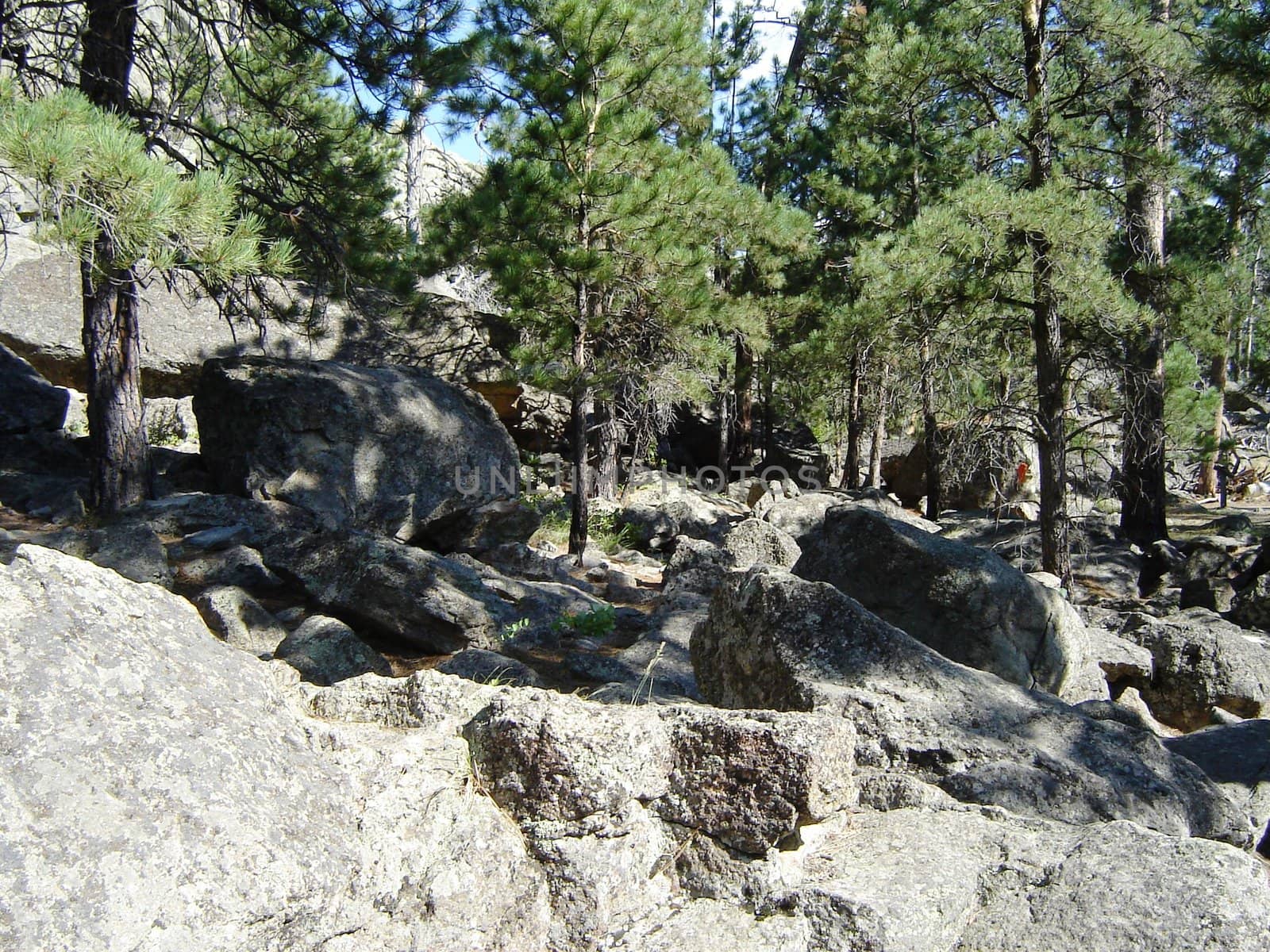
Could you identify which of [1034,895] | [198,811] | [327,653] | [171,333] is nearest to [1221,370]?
[171,333]

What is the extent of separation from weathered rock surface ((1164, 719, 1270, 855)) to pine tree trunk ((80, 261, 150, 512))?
7571 mm

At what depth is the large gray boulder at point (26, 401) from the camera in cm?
988

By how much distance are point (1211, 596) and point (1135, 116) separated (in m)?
5.80

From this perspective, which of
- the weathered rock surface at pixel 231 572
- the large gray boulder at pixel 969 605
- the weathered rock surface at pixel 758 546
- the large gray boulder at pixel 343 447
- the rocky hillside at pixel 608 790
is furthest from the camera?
the weathered rock surface at pixel 758 546

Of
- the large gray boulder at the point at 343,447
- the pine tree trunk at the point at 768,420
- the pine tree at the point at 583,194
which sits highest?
the pine tree at the point at 583,194

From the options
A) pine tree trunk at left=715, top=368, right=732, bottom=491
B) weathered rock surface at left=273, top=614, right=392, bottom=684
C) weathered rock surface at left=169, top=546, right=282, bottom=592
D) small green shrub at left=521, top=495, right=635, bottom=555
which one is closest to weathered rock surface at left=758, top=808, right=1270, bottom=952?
weathered rock surface at left=273, top=614, right=392, bottom=684

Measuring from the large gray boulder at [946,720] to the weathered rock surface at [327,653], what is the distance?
2185 millimetres

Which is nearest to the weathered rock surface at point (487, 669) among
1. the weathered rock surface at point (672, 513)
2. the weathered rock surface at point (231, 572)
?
the weathered rock surface at point (231, 572)

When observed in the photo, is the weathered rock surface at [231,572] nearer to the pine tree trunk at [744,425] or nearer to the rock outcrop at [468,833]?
the rock outcrop at [468,833]

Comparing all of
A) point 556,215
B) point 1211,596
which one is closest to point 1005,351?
point 1211,596

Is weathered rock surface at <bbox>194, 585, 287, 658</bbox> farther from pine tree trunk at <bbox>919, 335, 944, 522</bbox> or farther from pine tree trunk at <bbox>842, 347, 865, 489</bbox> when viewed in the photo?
pine tree trunk at <bbox>842, 347, 865, 489</bbox>

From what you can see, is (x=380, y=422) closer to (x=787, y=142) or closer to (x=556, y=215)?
(x=556, y=215)

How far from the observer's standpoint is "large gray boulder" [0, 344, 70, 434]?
988cm

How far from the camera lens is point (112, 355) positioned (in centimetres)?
783
